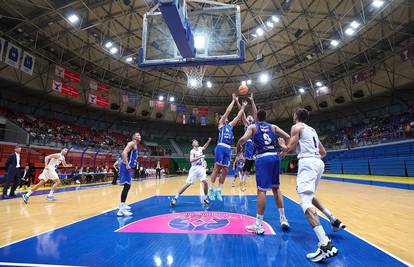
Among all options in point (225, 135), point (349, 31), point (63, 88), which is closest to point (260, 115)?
point (225, 135)

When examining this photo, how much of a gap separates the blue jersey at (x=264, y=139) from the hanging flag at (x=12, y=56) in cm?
1920

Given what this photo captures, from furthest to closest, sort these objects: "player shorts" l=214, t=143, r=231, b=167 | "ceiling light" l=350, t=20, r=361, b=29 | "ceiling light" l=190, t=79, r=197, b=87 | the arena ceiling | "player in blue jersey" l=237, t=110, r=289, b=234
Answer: "ceiling light" l=350, t=20, r=361, b=29, the arena ceiling, "ceiling light" l=190, t=79, r=197, b=87, "player shorts" l=214, t=143, r=231, b=167, "player in blue jersey" l=237, t=110, r=289, b=234

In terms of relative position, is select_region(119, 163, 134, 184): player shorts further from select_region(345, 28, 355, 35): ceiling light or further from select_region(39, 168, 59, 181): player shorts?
select_region(345, 28, 355, 35): ceiling light

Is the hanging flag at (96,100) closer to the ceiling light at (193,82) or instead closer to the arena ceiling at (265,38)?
the arena ceiling at (265,38)

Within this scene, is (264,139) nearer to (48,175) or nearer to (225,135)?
(225,135)

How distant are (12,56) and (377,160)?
29286 mm

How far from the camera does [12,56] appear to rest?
16.0m

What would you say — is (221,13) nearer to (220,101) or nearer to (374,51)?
(374,51)

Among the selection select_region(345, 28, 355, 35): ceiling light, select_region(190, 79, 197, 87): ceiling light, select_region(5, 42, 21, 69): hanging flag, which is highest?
select_region(345, 28, 355, 35): ceiling light

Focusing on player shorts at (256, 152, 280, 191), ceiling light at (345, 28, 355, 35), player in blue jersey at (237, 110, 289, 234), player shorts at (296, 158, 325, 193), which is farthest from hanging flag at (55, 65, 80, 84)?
ceiling light at (345, 28, 355, 35)

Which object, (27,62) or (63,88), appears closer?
(27,62)

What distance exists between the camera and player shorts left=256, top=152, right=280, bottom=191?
4008mm

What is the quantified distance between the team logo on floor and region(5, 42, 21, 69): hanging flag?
17.8m

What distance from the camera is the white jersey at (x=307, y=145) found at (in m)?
3.40
